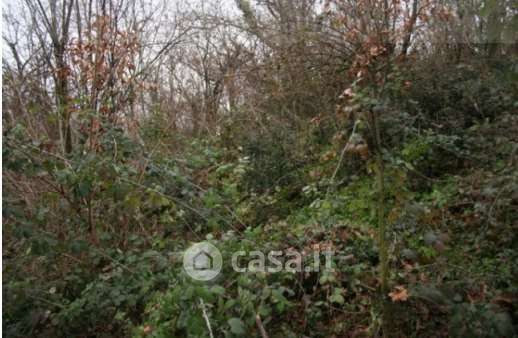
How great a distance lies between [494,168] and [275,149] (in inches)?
108

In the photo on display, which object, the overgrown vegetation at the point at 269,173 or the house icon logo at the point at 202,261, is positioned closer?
the house icon logo at the point at 202,261

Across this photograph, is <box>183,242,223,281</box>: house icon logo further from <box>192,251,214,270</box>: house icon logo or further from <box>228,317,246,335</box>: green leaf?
<box>228,317,246,335</box>: green leaf

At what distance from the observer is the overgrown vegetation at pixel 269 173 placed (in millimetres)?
2209

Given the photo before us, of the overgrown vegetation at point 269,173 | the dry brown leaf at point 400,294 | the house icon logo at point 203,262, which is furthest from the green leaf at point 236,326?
the dry brown leaf at point 400,294

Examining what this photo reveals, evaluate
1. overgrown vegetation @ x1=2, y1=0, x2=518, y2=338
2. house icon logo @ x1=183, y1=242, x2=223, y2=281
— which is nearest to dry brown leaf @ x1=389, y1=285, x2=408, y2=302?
overgrown vegetation @ x1=2, y1=0, x2=518, y2=338

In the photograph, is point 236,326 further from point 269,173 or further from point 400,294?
point 269,173

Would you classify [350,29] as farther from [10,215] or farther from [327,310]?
[10,215]

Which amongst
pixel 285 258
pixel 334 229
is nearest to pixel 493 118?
pixel 334 229

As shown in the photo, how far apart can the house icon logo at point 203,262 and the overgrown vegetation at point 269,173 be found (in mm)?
54

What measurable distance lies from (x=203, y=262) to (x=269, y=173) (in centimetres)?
398

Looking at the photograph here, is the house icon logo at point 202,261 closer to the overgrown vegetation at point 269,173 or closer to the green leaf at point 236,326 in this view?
the overgrown vegetation at point 269,173

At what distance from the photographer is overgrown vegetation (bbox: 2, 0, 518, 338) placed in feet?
7.25

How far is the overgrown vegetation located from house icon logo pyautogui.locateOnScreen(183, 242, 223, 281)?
0.05 m

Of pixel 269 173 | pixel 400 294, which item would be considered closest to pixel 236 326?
pixel 400 294
